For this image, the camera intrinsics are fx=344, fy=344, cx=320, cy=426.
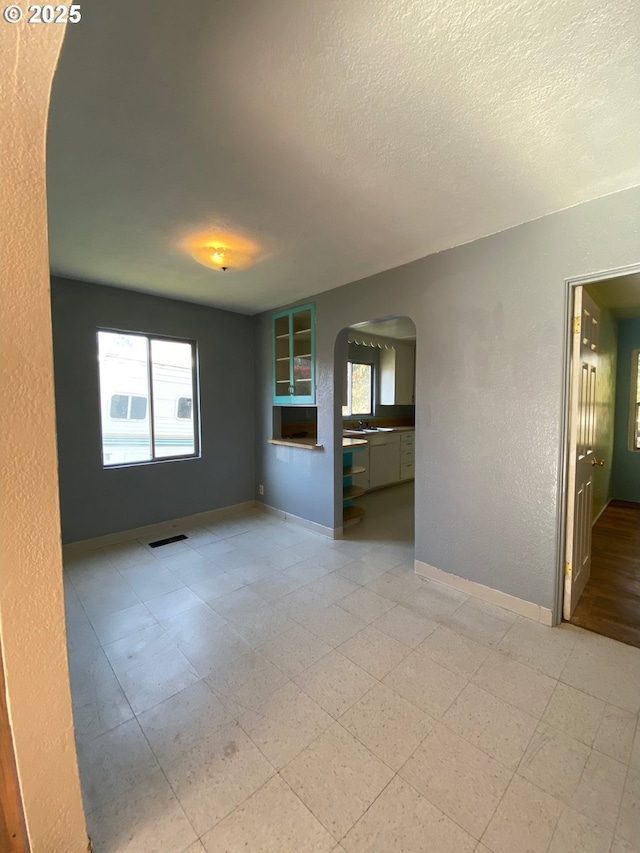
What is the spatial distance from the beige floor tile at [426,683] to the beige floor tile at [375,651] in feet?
0.14

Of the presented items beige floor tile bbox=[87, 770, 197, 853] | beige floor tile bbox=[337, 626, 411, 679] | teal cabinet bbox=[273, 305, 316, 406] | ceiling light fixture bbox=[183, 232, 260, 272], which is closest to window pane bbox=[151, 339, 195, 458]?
teal cabinet bbox=[273, 305, 316, 406]

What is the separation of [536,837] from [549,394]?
76.1 inches

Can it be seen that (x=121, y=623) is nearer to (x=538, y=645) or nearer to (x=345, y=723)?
(x=345, y=723)

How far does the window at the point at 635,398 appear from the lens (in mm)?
4492

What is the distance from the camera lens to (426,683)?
1.71 meters

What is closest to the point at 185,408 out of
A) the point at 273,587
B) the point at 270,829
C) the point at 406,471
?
the point at 273,587

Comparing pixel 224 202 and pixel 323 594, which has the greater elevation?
pixel 224 202

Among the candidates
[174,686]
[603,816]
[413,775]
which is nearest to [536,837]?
[603,816]

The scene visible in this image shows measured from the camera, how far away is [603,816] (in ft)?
3.79

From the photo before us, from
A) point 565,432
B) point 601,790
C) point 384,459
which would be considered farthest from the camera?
point 384,459

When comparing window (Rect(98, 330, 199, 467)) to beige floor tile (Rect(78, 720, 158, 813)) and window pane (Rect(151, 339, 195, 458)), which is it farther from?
beige floor tile (Rect(78, 720, 158, 813))

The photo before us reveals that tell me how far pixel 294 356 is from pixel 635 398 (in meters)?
4.50

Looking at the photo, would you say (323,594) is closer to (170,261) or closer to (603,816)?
(603,816)

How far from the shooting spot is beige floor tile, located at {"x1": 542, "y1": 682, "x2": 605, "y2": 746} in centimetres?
146
